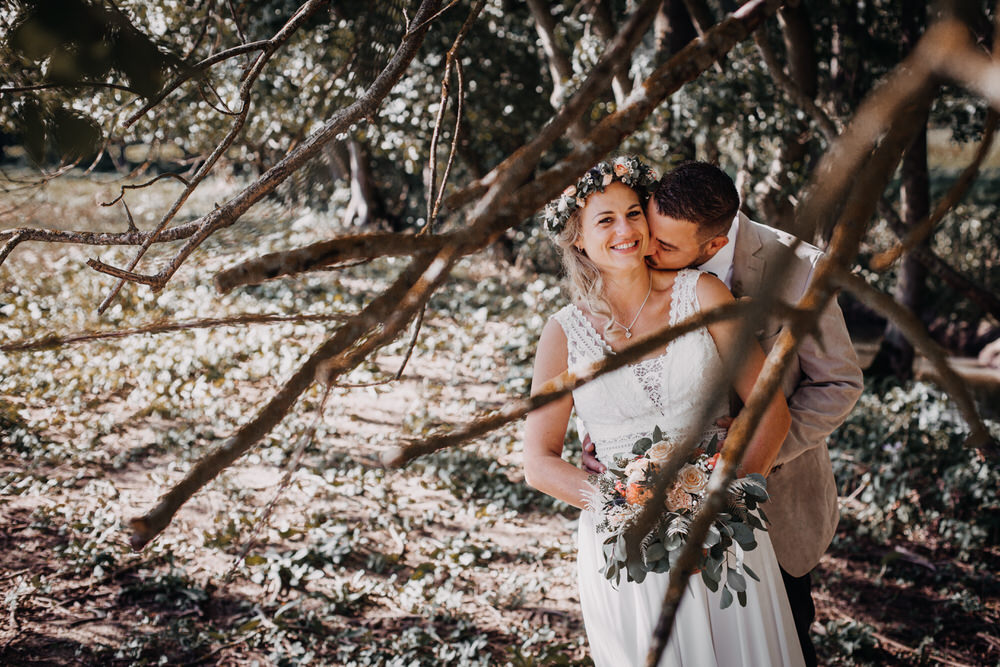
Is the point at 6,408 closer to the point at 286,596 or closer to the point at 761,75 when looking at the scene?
the point at 286,596

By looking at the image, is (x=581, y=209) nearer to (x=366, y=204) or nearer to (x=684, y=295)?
(x=684, y=295)

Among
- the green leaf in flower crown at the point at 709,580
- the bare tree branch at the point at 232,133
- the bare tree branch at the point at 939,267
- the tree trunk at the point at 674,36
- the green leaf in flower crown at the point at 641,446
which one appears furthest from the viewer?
the tree trunk at the point at 674,36

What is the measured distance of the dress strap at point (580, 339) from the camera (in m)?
2.38

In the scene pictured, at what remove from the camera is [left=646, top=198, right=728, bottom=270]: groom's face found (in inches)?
90.0

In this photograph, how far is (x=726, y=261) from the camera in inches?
94.8

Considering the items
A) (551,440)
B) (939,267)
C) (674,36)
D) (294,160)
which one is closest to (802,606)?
(551,440)

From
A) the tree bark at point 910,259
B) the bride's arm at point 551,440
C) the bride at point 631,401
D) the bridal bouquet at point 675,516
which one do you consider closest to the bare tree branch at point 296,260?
the bridal bouquet at point 675,516

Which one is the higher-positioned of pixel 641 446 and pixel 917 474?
pixel 917 474

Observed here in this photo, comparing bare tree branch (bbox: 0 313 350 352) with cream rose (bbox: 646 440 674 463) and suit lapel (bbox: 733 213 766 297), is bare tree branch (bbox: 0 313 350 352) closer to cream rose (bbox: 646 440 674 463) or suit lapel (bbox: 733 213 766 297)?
cream rose (bbox: 646 440 674 463)

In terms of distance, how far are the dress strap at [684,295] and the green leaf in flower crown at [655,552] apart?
0.70 meters

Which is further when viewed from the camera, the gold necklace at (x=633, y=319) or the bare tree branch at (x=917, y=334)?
the gold necklace at (x=633, y=319)

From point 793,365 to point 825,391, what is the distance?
16 cm

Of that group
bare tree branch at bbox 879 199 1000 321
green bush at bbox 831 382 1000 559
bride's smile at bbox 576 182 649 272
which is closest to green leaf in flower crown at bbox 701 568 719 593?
bride's smile at bbox 576 182 649 272

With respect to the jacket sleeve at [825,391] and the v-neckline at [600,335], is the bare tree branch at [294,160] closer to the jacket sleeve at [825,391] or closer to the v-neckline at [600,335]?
the v-neckline at [600,335]
